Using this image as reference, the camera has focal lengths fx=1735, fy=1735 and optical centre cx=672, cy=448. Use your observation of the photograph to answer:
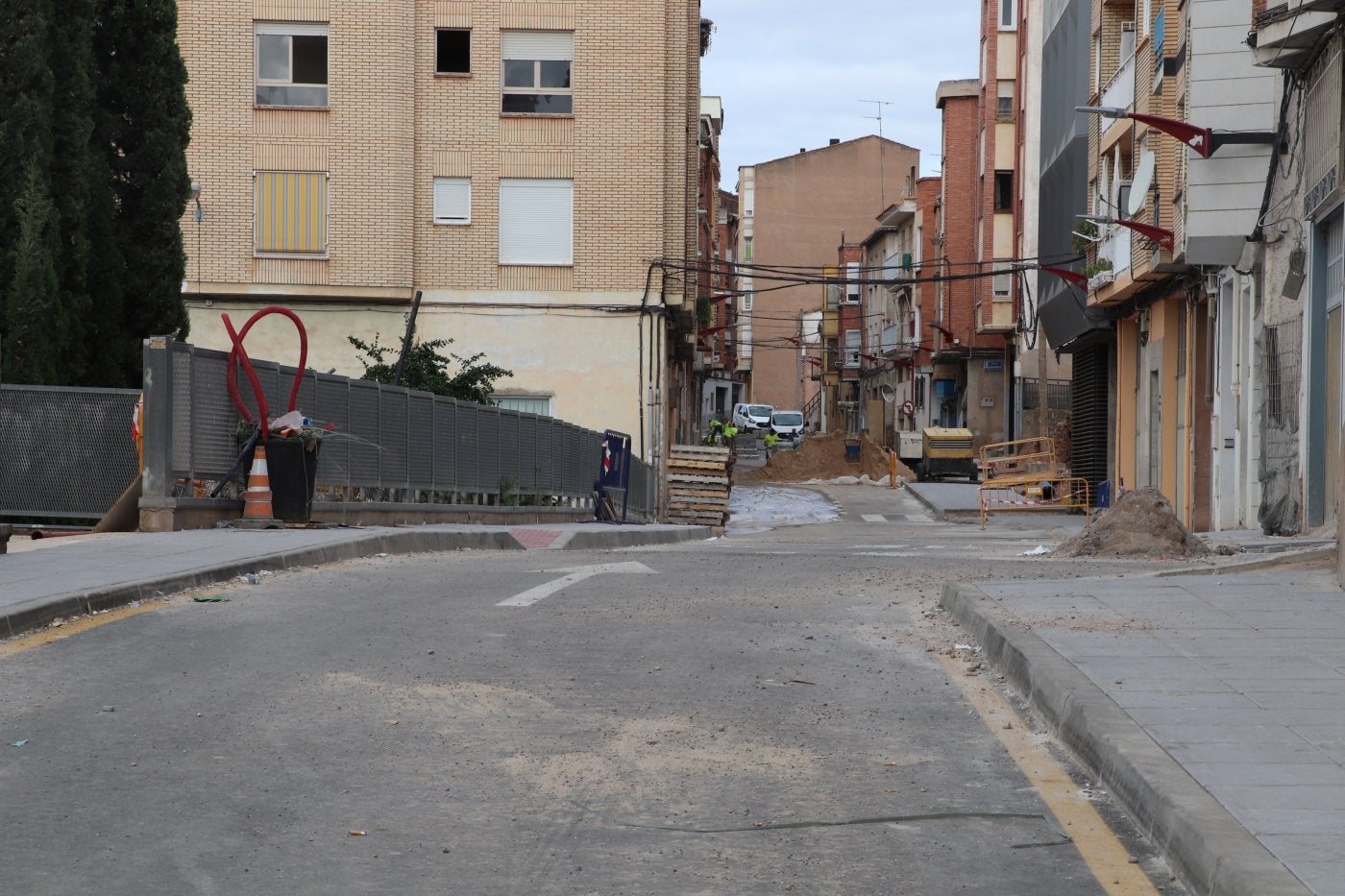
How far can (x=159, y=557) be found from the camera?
43.9 feet

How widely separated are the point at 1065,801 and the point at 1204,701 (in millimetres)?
1518

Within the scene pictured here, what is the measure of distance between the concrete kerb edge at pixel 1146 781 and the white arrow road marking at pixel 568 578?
3.69 m

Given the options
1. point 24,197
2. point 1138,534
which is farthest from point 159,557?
point 1138,534

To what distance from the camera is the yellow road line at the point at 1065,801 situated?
4.88 meters

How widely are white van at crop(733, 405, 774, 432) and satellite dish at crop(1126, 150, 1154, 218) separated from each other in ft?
217

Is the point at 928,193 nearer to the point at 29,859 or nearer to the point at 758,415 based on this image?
the point at 758,415

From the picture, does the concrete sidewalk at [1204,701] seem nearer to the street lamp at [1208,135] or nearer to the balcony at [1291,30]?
the balcony at [1291,30]

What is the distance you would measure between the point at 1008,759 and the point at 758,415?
92960 mm

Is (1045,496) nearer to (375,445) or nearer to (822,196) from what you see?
(375,445)

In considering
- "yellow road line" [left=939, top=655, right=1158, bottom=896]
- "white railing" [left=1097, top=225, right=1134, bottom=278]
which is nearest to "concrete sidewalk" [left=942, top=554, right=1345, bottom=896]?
"yellow road line" [left=939, top=655, right=1158, bottom=896]

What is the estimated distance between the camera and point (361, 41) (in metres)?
37.1

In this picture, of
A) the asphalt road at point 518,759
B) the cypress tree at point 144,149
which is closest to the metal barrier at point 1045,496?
the cypress tree at point 144,149

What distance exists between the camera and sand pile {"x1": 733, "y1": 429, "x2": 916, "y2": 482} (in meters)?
67.5

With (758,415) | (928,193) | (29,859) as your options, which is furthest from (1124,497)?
(758,415)
